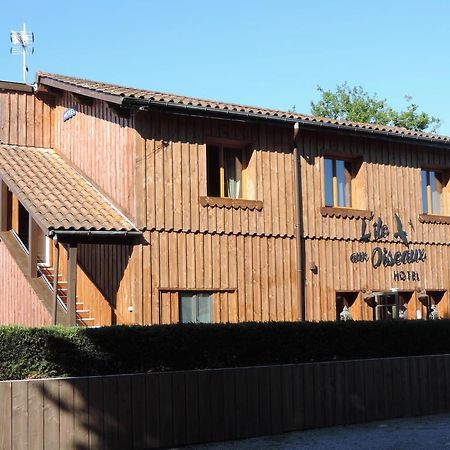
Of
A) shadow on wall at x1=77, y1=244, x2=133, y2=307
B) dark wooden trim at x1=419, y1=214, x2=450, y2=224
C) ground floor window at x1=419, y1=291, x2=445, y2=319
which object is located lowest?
ground floor window at x1=419, y1=291, x2=445, y2=319

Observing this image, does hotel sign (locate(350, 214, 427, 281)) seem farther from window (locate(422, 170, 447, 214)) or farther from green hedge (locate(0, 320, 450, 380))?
green hedge (locate(0, 320, 450, 380))

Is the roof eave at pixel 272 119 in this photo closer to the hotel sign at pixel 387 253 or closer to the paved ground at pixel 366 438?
the hotel sign at pixel 387 253

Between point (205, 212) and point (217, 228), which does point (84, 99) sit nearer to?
point (205, 212)

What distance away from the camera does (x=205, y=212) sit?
16.6 metres

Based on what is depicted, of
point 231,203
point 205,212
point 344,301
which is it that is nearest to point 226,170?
point 231,203

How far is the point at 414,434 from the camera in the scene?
1209 cm

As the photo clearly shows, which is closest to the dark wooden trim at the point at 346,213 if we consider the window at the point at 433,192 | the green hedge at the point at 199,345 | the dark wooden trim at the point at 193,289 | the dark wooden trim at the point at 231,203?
the dark wooden trim at the point at 231,203

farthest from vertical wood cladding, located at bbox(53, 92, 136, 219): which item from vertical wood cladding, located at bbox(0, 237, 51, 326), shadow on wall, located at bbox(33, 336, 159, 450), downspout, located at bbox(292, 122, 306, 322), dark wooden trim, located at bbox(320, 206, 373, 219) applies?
shadow on wall, located at bbox(33, 336, 159, 450)

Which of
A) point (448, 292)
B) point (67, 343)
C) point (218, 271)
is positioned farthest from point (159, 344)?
point (448, 292)

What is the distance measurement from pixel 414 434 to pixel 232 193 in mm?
7181

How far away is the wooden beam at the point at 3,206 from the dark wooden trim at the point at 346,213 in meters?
7.23

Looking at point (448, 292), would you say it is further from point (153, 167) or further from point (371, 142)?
point (153, 167)

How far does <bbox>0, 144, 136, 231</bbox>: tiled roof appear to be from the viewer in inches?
591

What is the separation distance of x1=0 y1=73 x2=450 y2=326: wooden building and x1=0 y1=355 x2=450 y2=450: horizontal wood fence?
394cm
